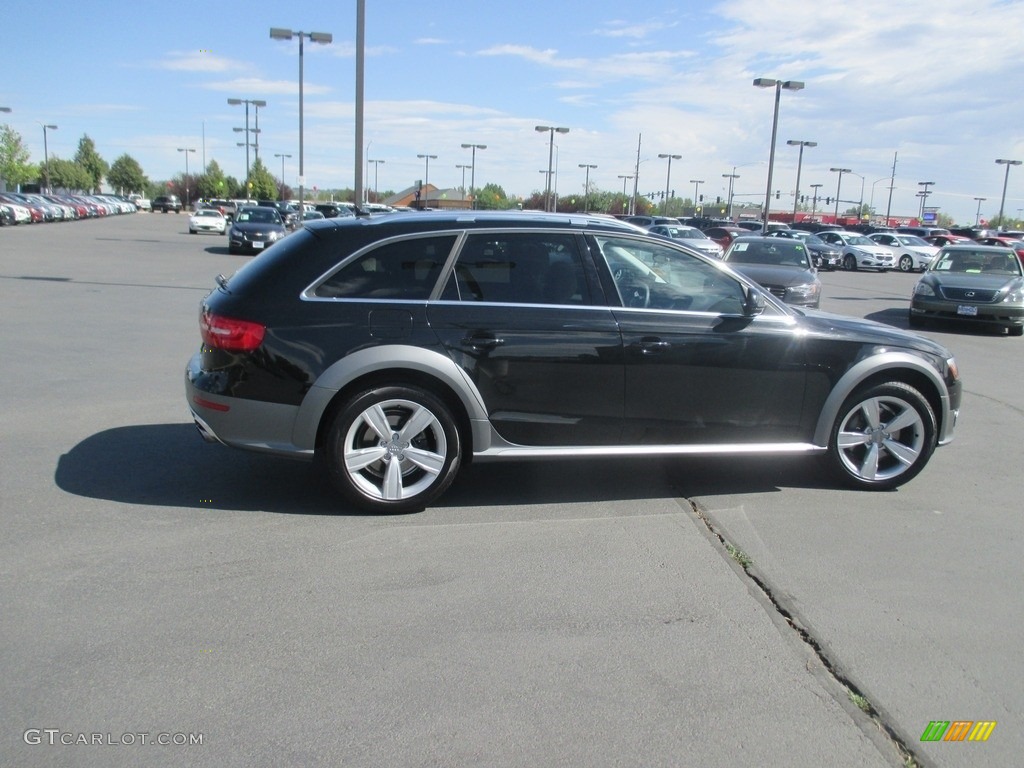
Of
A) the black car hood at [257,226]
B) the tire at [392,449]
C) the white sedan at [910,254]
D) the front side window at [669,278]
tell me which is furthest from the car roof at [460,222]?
the white sedan at [910,254]

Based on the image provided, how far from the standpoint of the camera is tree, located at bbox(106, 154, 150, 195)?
127 meters

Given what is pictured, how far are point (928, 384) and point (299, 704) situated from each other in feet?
15.4

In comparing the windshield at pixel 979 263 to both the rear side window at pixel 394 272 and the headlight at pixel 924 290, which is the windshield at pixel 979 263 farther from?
the rear side window at pixel 394 272

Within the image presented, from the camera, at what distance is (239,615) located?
157 inches

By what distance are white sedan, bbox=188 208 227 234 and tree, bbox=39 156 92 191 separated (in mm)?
69365

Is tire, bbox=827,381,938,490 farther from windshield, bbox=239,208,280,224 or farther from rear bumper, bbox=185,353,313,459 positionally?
windshield, bbox=239,208,280,224

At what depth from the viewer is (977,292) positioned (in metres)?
16.3

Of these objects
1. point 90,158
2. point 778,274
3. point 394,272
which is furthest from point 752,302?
point 90,158

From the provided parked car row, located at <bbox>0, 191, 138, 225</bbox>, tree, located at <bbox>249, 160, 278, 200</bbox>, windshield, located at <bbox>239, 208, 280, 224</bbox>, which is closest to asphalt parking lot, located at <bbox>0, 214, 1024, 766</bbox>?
windshield, located at <bbox>239, 208, 280, 224</bbox>

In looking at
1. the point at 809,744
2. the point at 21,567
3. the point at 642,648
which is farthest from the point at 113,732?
the point at 809,744

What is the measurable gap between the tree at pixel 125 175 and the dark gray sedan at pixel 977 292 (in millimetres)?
128485

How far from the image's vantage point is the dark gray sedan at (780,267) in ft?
51.3

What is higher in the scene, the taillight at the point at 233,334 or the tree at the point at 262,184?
the tree at the point at 262,184

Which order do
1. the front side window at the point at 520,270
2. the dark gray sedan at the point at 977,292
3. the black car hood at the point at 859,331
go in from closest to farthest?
the front side window at the point at 520,270 < the black car hood at the point at 859,331 < the dark gray sedan at the point at 977,292
